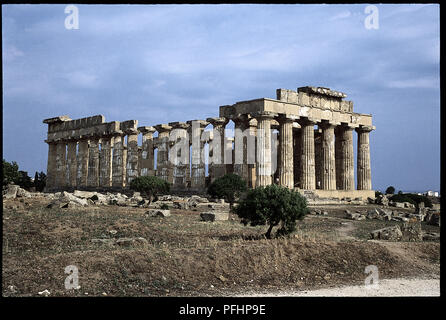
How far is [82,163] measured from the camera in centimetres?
5666

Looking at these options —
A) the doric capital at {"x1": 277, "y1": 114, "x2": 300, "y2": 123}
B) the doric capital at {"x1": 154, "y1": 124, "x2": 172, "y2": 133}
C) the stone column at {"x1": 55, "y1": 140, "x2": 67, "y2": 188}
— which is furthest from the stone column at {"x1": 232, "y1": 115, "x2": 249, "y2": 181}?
the stone column at {"x1": 55, "y1": 140, "x2": 67, "y2": 188}

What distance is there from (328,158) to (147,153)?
20.0 metres

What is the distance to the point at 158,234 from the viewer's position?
59.4ft

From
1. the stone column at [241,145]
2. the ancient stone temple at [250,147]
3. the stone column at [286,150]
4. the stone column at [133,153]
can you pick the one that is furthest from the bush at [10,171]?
the stone column at [286,150]

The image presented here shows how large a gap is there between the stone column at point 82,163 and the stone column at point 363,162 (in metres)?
31.8

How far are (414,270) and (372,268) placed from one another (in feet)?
4.63

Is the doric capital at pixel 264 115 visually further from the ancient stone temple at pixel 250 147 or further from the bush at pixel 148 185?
the bush at pixel 148 185

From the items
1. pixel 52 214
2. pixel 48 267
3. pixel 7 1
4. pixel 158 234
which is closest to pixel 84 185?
pixel 52 214

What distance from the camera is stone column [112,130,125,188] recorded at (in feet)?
170

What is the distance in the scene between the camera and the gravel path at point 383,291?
1038 cm

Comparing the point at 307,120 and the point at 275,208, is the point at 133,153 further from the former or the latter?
the point at 275,208

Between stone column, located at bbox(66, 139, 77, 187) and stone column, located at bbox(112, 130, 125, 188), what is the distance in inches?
304

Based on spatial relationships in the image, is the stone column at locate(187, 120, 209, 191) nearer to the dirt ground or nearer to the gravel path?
the dirt ground
